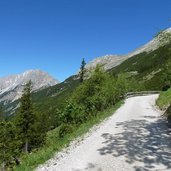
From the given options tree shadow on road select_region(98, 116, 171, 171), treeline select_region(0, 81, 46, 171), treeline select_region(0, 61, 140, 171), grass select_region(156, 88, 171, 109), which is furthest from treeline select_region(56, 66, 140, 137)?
tree shadow on road select_region(98, 116, 171, 171)

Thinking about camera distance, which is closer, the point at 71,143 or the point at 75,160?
the point at 75,160

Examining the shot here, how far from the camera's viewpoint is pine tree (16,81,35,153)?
72.5m

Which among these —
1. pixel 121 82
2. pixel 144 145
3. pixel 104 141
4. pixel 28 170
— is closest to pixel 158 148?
pixel 144 145

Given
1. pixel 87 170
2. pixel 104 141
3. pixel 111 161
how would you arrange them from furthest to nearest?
pixel 104 141 → pixel 111 161 → pixel 87 170

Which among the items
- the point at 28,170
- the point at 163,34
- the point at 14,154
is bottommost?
the point at 14,154

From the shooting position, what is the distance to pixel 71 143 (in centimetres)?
1975

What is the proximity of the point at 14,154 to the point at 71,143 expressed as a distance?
1770 inches

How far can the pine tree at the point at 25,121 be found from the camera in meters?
72.5

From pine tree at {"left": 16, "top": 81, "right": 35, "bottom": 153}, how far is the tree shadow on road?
169 feet

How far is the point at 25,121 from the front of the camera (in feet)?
238

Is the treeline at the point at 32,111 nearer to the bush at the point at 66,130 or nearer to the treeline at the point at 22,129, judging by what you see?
the treeline at the point at 22,129

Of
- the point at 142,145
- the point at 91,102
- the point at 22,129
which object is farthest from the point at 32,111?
the point at 142,145

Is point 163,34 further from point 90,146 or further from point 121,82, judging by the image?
point 121,82

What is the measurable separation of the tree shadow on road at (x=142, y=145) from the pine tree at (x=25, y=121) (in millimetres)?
51362
